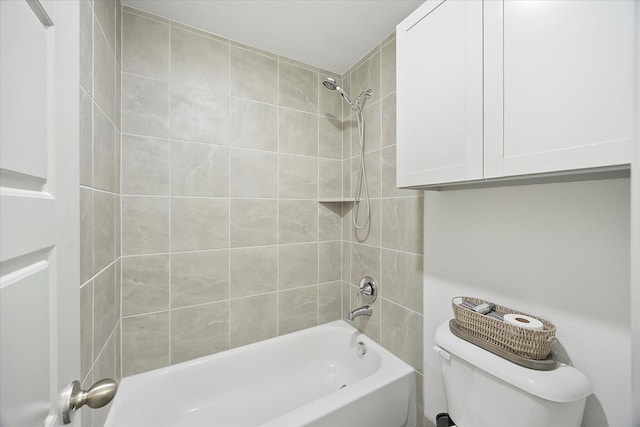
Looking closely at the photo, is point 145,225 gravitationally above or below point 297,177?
below

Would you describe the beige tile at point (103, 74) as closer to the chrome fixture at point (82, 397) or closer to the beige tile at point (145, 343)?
the chrome fixture at point (82, 397)

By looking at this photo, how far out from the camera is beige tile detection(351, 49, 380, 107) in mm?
1622

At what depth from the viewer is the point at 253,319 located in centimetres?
164

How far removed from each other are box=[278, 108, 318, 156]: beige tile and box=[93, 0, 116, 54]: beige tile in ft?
2.92

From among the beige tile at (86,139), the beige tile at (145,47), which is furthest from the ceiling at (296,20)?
the beige tile at (86,139)

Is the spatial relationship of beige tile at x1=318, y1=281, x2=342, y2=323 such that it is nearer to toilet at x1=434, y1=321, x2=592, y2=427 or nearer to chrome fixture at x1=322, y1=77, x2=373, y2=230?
chrome fixture at x1=322, y1=77, x2=373, y2=230

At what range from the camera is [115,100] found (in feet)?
3.89

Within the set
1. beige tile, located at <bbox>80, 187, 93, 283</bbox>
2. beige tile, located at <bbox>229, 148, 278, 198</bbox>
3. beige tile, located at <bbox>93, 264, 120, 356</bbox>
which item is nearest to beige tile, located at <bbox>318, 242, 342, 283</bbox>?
beige tile, located at <bbox>229, 148, 278, 198</bbox>

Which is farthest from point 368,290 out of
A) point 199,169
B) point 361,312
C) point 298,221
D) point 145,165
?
point 145,165

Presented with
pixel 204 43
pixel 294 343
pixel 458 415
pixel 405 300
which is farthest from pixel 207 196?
pixel 458 415

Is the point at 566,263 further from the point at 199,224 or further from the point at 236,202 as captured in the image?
the point at 199,224

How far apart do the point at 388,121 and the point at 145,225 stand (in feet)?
4.88

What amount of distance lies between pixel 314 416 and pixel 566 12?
1.53 m

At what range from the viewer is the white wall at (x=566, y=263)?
29.3 inches
